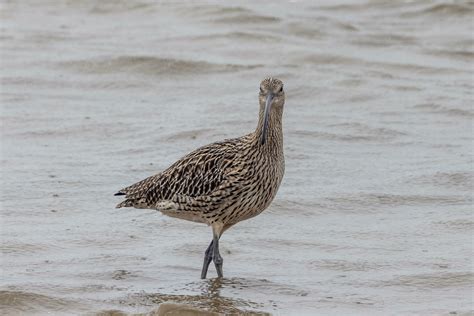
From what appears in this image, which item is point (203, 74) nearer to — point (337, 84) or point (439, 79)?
point (337, 84)

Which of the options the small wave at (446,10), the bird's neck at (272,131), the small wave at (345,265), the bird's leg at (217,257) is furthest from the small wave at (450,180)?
the small wave at (446,10)

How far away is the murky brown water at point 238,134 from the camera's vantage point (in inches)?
327

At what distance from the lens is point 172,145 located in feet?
39.6

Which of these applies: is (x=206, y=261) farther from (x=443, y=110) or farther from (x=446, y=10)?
(x=446, y=10)

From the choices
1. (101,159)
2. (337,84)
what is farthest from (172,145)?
(337,84)

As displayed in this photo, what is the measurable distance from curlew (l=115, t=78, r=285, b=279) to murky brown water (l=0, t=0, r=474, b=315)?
43 cm

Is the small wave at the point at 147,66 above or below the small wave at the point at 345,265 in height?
above

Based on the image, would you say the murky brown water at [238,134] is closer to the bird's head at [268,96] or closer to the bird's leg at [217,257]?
the bird's leg at [217,257]

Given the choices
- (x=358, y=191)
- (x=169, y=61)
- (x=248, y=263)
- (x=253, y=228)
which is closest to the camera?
(x=248, y=263)

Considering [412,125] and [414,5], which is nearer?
[412,125]

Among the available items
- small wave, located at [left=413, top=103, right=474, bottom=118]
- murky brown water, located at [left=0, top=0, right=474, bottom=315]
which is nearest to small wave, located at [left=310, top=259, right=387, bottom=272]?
murky brown water, located at [left=0, top=0, right=474, bottom=315]

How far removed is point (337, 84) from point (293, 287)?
21.6 feet

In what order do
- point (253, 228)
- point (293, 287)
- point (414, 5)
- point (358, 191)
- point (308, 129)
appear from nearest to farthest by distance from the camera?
point (293, 287) → point (253, 228) → point (358, 191) → point (308, 129) → point (414, 5)

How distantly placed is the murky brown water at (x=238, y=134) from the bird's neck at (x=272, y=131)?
2.92 ft
